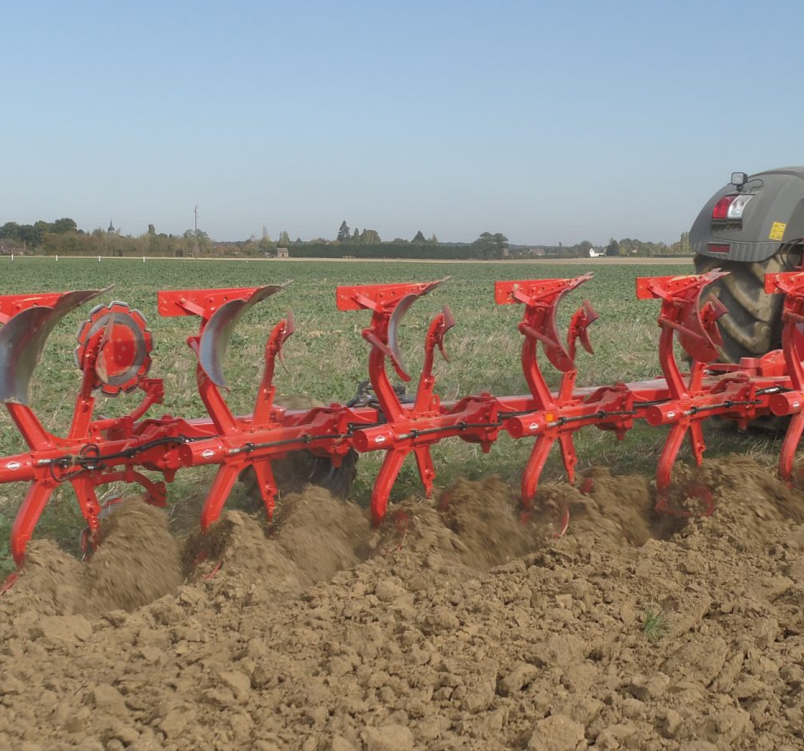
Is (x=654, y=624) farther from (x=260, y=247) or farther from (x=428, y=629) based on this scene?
(x=260, y=247)

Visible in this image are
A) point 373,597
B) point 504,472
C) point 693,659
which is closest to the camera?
point 693,659

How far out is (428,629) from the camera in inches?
121

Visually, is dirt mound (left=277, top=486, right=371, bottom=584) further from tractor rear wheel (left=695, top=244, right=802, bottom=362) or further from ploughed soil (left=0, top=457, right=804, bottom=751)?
tractor rear wheel (left=695, top=244, right=802, bottom=362)

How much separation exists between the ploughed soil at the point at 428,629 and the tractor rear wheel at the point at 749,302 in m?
1.05

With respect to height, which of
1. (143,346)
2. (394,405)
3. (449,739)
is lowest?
(449,739)

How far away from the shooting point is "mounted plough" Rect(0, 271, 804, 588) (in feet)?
11.8

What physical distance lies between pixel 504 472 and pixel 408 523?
1.69 metres

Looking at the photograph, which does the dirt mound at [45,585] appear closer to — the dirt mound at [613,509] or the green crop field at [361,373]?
the green crop field at [361,373]

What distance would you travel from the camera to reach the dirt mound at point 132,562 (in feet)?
11.5

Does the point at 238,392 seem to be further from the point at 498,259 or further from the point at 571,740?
the point at 498,259

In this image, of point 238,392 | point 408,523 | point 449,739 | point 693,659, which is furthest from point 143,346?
point 238,392

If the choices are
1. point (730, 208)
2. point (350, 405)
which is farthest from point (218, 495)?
point (730, 208)

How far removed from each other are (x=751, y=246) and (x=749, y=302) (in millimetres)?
314

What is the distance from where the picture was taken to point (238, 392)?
7.54 meters
